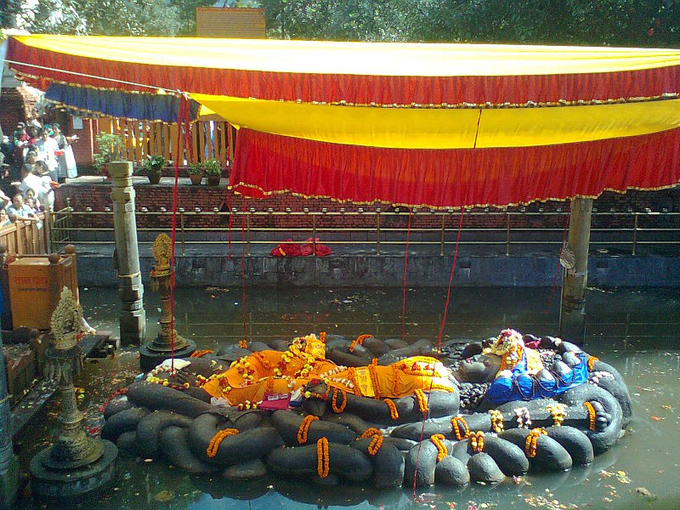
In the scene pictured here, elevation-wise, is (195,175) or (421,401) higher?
(195,175)

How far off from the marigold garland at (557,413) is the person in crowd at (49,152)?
11.9 m

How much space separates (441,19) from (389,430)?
11.9 metres

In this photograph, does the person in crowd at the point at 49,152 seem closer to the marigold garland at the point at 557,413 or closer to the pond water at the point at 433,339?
the pond water at the point at 433,339

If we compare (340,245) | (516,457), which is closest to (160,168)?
(340,245)

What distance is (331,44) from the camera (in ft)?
23.0

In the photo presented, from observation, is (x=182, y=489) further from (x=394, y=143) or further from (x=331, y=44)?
(x=331, y=44)

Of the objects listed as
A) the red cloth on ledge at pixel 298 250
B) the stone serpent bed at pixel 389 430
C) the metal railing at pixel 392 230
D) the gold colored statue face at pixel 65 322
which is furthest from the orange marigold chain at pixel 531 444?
the metal railing at pixel 392 230

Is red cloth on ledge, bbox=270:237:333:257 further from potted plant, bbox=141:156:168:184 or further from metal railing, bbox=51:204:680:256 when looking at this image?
potted plant, bbox=141:156:168:184

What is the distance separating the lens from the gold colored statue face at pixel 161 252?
7832mm

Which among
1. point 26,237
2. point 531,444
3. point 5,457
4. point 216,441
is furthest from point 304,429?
point 26,237

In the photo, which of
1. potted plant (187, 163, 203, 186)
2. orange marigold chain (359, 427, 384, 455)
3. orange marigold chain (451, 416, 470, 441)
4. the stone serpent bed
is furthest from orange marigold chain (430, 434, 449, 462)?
potted plant (187, 163, 203, 186)

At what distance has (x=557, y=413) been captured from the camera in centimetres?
627

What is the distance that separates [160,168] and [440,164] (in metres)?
9.24

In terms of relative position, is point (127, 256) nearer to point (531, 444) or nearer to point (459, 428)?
point (459, 428)
